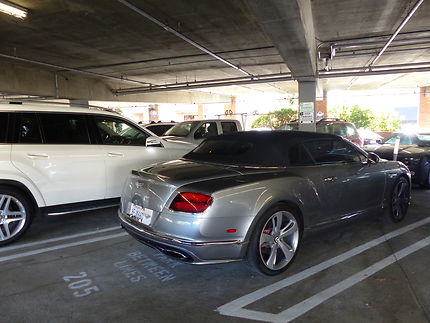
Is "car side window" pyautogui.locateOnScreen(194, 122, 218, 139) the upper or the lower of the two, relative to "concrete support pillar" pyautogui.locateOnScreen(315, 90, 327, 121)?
lower

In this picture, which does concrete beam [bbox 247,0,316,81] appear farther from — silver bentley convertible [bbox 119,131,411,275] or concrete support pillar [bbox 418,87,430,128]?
concrete support pillar [bbox 418,87,430,128]

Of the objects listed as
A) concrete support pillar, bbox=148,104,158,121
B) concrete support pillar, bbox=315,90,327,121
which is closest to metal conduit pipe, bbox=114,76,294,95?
concrete support pillar, bbox=315,90,327,121

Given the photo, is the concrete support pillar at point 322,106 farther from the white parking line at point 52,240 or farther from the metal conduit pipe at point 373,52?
the white parking line at point 52,240

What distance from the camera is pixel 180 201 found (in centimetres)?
331

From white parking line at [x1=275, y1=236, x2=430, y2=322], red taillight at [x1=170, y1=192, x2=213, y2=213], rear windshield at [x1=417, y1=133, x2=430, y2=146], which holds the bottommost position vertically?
white parking line at [x1=275, y1=236, x2=430, y2=322]

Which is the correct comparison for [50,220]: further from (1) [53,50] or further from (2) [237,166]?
(1) [53,50]

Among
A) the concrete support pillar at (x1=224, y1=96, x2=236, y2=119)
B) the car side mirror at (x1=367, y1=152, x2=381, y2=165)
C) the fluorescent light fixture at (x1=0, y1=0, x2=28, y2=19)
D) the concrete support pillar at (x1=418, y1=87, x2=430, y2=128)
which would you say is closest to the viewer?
the car side mirror at (x1=367, y1=152, x2=381, y2=165)

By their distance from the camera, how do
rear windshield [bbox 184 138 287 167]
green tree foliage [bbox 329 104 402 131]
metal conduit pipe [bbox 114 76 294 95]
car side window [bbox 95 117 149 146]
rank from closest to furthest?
rear windshield [bbox 184 138 287 167] → car side window [bbox 95 117 149 146] → metal conduit pipe [bbox 114 76 294 95] → green tree foliage [bbox 329 104 402 131]

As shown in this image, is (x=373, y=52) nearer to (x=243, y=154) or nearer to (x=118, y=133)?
(x=118, y=133)

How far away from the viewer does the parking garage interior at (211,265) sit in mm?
3131

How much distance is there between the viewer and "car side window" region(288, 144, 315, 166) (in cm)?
409

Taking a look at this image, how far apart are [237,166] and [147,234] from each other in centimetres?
121

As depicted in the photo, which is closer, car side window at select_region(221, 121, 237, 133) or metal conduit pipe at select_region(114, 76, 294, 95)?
car side window at select_region(221, 121, 237, 133)

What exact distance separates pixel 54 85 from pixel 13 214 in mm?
15195
